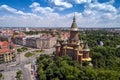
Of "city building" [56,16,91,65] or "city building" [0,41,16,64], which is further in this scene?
"city building" [0,41,16,64]

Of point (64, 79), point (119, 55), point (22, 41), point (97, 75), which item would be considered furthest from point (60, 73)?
point (22, 41)

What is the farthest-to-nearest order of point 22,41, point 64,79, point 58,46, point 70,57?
point 22,41 < point 58,46 < point 70,57 < point 64,79

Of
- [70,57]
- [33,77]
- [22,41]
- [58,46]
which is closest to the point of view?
[33,77]

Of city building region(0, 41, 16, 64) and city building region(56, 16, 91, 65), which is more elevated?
city building region(56, 16, 91, 65)

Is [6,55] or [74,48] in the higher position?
[74,48]

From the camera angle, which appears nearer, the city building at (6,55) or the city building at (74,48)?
the city building at (74,48)

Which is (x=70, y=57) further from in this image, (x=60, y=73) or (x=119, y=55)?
(x=119, y=55)

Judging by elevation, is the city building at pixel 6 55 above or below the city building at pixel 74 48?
below

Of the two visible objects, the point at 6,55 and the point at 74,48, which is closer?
the point at 74,48
